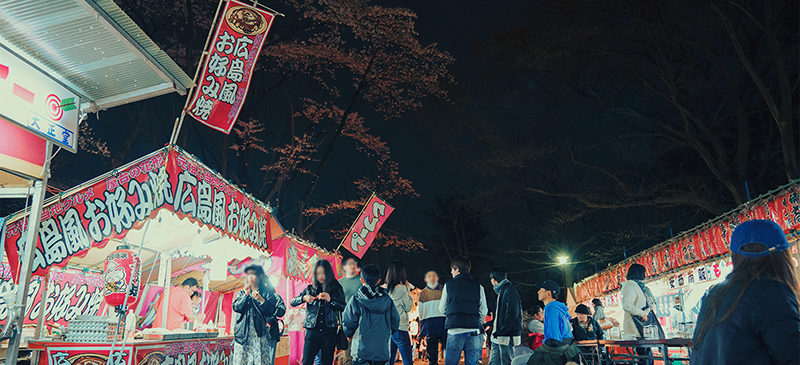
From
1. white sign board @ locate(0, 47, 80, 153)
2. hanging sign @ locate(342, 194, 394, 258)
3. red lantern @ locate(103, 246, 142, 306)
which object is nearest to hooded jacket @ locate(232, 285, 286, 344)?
red lantern @ locate(103, 246, 142, 306)

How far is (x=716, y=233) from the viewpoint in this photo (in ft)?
33.3

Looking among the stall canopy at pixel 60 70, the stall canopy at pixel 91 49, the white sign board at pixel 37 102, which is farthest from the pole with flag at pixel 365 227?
the white sign board at pixel 37 102

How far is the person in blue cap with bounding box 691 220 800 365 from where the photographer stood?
215cm

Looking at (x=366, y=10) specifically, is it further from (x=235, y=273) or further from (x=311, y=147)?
(x=235, y=273)

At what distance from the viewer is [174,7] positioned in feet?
45.9

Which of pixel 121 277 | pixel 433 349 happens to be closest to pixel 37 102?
pixel 121 277

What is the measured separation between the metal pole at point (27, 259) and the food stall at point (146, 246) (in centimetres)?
24

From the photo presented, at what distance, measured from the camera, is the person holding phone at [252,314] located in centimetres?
649

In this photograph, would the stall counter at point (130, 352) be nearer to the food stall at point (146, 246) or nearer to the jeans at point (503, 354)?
the food stall at point (146, 246)

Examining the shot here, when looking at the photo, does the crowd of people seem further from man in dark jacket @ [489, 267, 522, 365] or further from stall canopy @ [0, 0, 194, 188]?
stall canopy @ [0, 0, 194, 188]

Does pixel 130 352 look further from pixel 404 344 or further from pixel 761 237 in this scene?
pixel 761 237

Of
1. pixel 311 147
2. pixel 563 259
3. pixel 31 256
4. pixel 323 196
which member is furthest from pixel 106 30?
pixel 323 196

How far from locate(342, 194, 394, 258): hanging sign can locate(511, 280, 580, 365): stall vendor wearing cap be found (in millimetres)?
8109

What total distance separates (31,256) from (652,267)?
13.8 m
